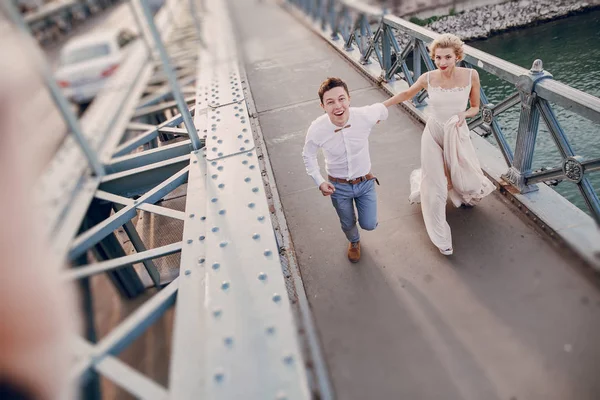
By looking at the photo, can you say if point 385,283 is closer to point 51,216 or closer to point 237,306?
point 237,306

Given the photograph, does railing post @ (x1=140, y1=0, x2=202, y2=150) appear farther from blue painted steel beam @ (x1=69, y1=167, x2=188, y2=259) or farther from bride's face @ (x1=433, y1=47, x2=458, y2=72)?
bride's face @ (x1=433, y1=47, x2=458, y2=72)

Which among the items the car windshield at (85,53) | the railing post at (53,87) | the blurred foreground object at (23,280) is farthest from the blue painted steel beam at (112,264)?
the car windshield at (85,53)

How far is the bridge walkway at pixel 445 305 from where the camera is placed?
7.36 feet

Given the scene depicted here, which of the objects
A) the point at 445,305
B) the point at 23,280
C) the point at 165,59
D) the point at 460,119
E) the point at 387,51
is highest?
the point at 23,280

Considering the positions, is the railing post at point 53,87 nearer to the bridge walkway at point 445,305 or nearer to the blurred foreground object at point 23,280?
the bridge walkway at point 445,305

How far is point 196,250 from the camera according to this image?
8.34 feet

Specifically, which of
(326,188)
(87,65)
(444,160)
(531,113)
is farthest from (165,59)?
(87,65)

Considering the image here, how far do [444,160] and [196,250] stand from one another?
84.0 inches

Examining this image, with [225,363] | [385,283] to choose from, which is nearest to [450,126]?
[385,283]

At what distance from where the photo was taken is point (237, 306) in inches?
78.7

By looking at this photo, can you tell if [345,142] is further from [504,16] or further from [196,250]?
[504,16]

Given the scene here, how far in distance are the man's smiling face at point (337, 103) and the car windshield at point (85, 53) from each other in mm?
9473

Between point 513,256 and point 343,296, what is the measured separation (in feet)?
4.45

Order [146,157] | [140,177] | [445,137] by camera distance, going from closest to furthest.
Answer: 1. [445,137]
2. [140,177]
3. [146,157]
